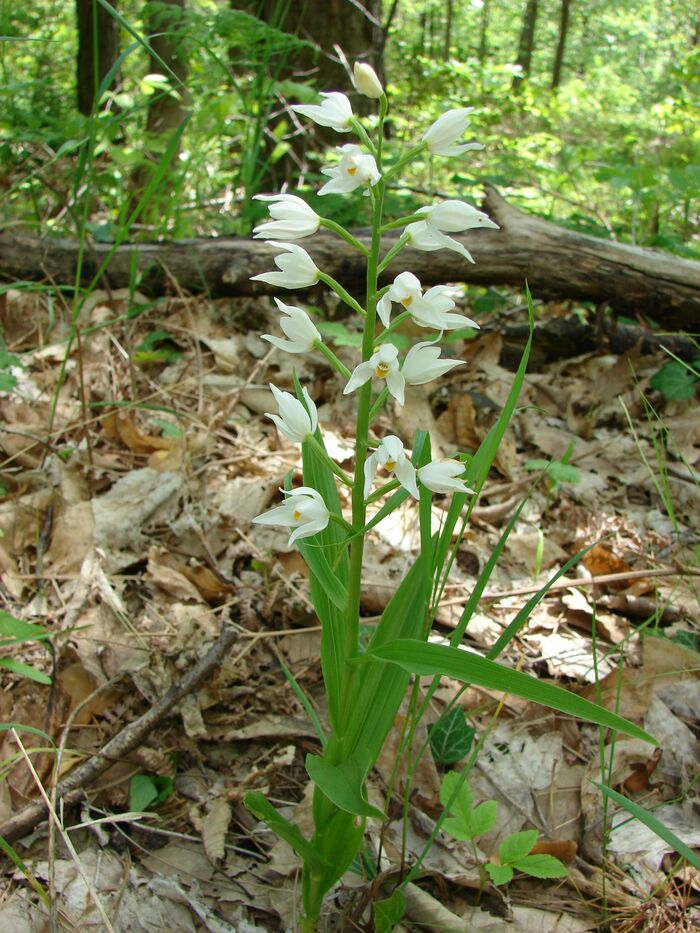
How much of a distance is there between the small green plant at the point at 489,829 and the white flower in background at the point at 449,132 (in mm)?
1179

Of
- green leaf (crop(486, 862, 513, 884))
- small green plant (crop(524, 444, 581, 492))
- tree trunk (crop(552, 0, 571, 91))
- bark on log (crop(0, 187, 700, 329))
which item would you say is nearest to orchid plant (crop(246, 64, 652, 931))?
green leaf (crop(486, 862, 513, 884))

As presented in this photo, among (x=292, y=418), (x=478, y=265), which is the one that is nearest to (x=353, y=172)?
(x=292, y=418)

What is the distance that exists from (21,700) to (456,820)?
1.08 meters

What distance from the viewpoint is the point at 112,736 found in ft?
6.09

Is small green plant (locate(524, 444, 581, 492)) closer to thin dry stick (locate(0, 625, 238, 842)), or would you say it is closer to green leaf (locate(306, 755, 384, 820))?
thin dry stick (locate(0, 625, 238, 842))

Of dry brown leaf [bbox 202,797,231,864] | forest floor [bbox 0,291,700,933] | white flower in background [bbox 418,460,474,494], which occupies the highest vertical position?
white flower in background [bbox 418,460,474,494]

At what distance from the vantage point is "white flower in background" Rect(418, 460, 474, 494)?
1253 mm

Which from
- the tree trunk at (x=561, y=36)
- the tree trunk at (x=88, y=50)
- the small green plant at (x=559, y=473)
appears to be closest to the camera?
the small green plant at (x=559, y=473)

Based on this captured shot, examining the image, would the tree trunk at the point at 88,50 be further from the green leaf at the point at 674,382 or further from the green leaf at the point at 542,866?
the green leaf at the point at 542,866

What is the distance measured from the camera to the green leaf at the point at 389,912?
1.40 metres

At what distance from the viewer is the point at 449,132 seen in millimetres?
1298

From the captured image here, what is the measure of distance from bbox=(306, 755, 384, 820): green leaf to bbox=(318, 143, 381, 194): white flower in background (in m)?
0.96

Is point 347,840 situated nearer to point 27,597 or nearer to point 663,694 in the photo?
point 663,694

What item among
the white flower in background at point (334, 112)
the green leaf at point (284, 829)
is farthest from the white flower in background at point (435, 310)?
the green leaf at point (284, 829)
